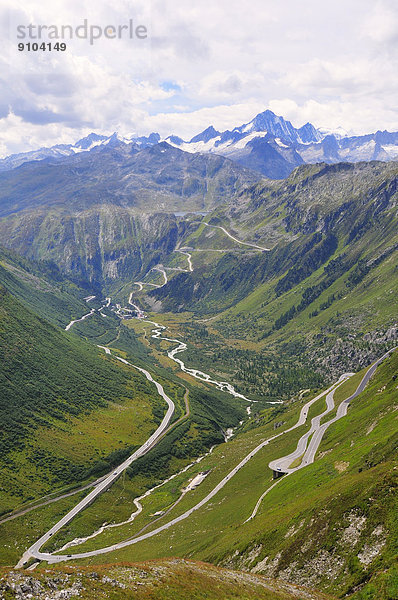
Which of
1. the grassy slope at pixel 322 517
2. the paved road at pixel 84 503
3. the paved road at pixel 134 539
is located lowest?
the paved road at pixel 84 503

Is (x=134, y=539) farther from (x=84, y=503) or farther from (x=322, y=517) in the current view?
(x=322, y=517)

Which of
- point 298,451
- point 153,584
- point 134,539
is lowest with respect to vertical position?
point 134,539

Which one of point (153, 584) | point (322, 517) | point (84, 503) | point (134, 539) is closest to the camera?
point (153, 584)

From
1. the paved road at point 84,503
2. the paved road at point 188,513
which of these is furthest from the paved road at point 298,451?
the paved road at point 84,503

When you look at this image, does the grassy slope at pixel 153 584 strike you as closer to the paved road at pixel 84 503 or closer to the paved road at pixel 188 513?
the paved road at pixel 188 513

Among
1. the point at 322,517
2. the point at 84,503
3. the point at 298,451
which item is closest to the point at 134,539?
the point at 84,503

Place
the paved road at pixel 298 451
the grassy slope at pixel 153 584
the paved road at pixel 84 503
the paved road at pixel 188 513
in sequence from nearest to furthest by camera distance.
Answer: the grassy slope at pixel 153 584 < the paved road at pixel 188 513 < the paved road at pixel 84 503 < the paved road at pixel 298 451

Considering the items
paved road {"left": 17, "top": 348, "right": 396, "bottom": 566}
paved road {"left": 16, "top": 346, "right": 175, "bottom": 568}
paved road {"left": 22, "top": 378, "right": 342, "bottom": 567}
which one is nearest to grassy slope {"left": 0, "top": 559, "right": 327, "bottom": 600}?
paved road {"left": 17, "top": 348, "right": 396, "bottom": 566}

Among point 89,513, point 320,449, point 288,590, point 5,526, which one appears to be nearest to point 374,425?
point 320,449

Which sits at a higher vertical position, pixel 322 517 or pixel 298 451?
pixel 322 517

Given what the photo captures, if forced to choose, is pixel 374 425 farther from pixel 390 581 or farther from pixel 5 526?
pixel 5 526

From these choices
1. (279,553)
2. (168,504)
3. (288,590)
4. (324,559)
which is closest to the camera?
(288,590)
